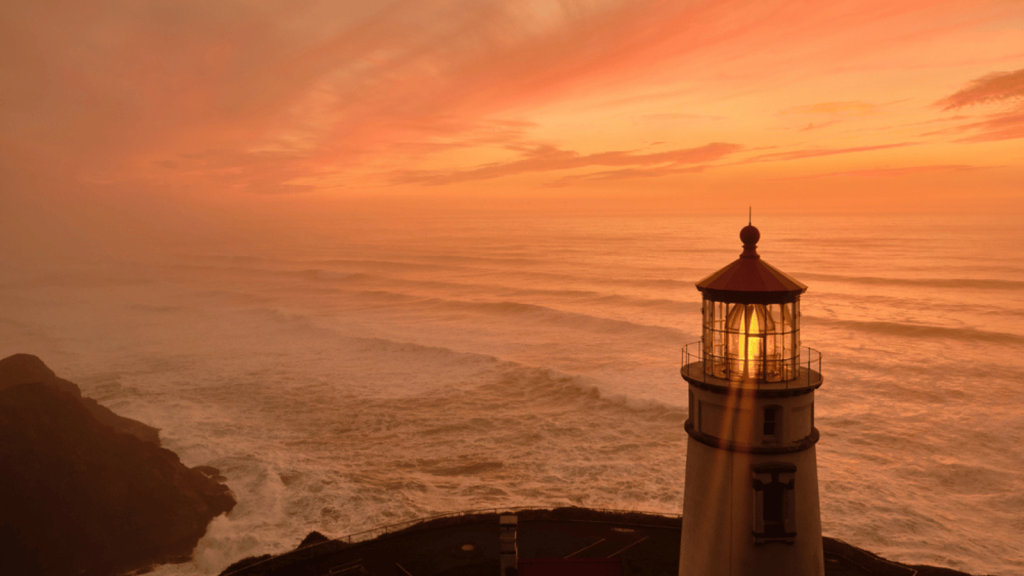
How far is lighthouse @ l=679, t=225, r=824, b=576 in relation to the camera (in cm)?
694

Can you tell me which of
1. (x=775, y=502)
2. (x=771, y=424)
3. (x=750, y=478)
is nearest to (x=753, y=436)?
(x=771, y=424)

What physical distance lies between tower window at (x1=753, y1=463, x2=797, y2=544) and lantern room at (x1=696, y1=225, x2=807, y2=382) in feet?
3.27

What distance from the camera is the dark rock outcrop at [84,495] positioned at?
16.4 metres

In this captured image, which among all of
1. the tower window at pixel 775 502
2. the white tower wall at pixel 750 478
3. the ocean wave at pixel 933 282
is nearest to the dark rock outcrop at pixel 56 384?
the white tower wall at pixel 750 478

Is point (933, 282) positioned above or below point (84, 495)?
above

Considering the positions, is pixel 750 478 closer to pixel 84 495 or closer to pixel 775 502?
pixel 775 502

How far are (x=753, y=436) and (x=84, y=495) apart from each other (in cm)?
1844

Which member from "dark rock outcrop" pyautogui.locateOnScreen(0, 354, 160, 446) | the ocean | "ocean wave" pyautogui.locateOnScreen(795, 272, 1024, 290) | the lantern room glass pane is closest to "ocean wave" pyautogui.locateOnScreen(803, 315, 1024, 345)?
the ocean

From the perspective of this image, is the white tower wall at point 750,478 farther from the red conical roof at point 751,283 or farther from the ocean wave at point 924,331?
the ocean wave at point 924,331

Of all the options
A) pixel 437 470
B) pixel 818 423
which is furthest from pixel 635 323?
pixel 437 470

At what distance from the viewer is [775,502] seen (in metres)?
6.97

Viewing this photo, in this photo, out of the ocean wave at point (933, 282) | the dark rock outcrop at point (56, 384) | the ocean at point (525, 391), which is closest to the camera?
the ocean at point (525, 391)

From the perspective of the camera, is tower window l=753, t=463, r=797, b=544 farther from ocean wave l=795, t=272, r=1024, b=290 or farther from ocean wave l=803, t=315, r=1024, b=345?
ocean wave l=795, t=272, r=1024, b=290

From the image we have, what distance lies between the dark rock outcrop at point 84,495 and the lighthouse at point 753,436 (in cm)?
1528
